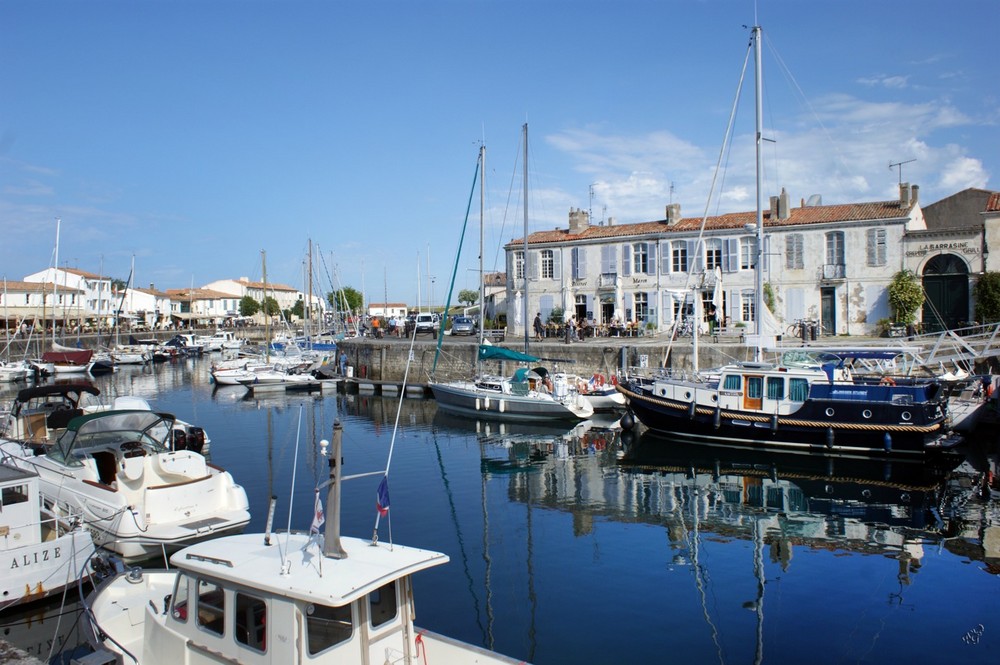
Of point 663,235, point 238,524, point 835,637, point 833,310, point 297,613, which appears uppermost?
point 663,235

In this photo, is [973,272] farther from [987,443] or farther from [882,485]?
[882,485]

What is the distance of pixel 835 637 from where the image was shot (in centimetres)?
1125

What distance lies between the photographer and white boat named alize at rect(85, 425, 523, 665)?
6.77 m

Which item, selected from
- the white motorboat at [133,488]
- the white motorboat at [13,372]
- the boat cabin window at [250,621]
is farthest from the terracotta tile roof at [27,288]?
the boat cabin window at [250,621]

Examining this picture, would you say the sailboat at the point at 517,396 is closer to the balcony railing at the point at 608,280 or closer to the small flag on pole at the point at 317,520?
the balcony railing at the point at 608,280

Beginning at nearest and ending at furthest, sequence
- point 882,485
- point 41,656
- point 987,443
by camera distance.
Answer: point 41,656 → point 882,485 → point 987,443

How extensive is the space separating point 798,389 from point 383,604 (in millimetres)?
21711

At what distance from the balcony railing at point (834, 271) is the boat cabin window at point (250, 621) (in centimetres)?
3972

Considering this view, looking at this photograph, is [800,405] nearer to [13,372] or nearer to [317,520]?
[317,520]

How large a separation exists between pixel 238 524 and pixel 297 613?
28.6ft

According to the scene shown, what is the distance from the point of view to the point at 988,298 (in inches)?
1417

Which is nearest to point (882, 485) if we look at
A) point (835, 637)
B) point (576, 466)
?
point (576, 466)

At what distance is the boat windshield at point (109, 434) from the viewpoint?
53.3ft

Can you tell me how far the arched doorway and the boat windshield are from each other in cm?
3634
